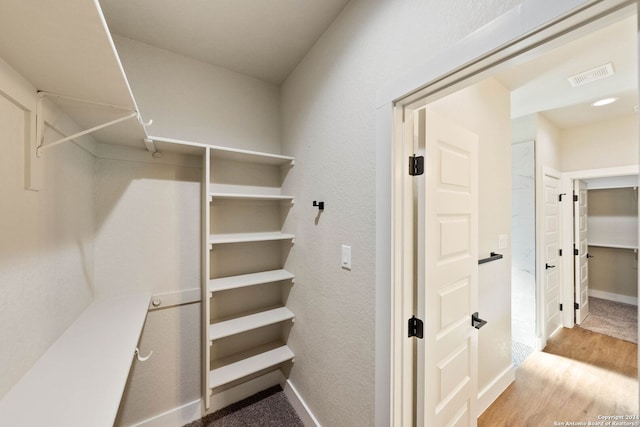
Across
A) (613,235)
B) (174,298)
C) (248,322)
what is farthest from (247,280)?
(613,235)

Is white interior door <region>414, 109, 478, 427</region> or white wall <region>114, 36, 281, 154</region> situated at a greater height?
white wall <region>114, 36, 281, 154</region>

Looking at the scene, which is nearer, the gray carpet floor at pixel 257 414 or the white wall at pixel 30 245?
the white wall at pixel 30 245

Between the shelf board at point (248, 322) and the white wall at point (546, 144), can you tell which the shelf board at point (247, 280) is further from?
the white wall at point (546, 144)

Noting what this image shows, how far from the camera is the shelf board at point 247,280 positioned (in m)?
1.69

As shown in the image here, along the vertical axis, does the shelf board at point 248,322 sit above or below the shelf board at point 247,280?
below

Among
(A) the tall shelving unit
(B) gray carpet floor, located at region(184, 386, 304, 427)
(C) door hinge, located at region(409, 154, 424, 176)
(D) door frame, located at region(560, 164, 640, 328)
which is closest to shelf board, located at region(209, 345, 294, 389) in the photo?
(A) the tall shelving unit

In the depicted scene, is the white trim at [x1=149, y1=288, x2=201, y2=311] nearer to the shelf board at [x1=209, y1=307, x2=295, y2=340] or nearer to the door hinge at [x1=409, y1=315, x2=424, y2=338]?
the shelf board at [x1=209, y1=307, x2=295, y2=340]

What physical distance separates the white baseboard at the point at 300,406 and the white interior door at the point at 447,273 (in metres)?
0.87

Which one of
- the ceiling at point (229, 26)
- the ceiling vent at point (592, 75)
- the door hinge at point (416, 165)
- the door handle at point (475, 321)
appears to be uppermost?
the ceiling at point (229, 26)

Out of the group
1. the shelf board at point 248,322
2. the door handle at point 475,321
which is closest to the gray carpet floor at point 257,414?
the shelf board at point 248,322

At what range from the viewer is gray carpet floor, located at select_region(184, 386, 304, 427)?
1745mm

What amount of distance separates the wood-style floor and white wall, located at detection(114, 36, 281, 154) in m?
2.93

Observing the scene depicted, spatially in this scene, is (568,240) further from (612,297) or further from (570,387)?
(612,297)

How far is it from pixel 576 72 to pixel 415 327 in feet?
7.94
